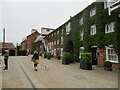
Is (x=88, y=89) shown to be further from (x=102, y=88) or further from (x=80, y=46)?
(x=80, y=46)

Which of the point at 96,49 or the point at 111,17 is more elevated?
the point at 111,17

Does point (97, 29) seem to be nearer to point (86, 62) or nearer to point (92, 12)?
point (92, 12)

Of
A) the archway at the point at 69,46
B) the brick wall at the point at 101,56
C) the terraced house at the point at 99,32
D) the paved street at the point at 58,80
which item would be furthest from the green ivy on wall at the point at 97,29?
the paved street at the point at 58,80

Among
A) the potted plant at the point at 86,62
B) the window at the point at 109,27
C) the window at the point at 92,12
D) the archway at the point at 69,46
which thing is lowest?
the potted plant at the point at 86,62

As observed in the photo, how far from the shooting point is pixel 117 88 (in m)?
5.18

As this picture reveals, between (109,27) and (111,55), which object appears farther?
(109,27)

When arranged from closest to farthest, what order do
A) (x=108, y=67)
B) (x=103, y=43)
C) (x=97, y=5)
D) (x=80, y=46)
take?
(x=108, y=67) < (x=103, y=43) < (x=97, y=5) < (x=80, y=46)

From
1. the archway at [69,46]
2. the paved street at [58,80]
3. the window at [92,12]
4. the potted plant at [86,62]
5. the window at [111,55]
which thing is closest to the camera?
the paved street at [58,80]

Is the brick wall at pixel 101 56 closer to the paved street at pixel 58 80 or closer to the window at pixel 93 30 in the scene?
the window at pixel 93 30

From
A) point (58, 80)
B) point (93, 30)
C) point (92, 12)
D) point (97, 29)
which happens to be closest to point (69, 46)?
point (93, 30)

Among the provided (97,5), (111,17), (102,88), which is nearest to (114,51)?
(111,17)

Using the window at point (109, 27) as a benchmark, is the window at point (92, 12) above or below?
above

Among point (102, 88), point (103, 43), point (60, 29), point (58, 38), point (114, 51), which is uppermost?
point (60, 29)

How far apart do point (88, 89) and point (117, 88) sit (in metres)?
1.44
